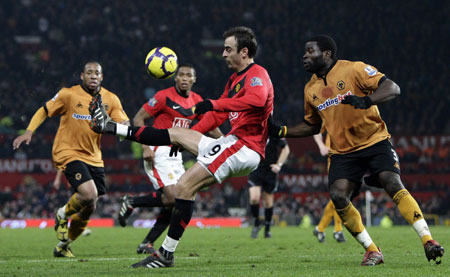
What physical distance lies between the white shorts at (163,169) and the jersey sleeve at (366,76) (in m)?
→ 3.89

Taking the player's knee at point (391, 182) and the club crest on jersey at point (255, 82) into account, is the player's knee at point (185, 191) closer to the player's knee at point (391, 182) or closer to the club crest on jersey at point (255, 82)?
the club crest on jersey at point (255, 82)

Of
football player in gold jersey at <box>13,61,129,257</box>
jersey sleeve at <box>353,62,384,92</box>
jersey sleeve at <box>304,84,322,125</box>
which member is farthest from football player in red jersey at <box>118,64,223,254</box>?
jersey sleeve at <box>353,62,384,92</box>

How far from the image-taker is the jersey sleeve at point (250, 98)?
6.23 m

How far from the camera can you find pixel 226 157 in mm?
6516

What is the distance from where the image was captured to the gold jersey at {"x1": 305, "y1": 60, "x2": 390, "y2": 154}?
680cm

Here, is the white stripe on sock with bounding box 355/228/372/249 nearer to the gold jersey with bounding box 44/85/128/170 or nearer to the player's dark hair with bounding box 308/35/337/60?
the player's dark hair with bounding box 308/35/337/60

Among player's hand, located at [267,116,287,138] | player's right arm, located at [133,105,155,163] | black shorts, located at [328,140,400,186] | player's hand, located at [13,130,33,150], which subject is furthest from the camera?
player's right arm, located at [133,105,155,163]

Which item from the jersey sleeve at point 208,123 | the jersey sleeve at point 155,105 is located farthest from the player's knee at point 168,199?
the jersey sleeve at point 208,123

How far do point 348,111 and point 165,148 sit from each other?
4129mm

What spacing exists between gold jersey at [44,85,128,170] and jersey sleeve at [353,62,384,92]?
12.0 feet

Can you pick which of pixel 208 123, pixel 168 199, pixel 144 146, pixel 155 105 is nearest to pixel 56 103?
pixel 144 146

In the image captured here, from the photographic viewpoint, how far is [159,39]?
37469 millimetres

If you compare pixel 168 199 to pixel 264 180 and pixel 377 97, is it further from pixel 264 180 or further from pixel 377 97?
pixel 264 180

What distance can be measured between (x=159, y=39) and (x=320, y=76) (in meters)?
31.2
